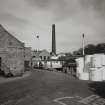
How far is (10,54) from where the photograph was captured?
24109mm

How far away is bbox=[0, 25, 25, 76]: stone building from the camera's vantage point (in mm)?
23641

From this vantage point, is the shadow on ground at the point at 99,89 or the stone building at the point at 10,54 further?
the stone building at the point at 10,54

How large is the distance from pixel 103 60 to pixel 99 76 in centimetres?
274

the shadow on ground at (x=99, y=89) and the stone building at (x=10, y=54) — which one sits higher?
the stone building at (x=10, y=54)

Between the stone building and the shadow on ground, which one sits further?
the stone building

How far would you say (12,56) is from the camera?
24.2 m

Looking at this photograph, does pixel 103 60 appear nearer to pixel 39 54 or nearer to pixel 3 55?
pixel 3 55

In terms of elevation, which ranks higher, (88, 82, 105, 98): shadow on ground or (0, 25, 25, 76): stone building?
(0, 25, 25, 76): stone building

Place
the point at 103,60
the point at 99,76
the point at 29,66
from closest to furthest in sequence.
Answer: the point at 99,76 < the point at 103,60 < the point at 29,66

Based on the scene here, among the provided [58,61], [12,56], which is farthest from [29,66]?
[58,61]

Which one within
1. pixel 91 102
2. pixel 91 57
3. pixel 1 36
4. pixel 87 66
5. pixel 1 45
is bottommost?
pixel 91 102

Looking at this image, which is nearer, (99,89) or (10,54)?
(99,89)

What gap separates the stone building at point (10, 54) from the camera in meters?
23.6

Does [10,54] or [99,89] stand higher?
[10,54]
